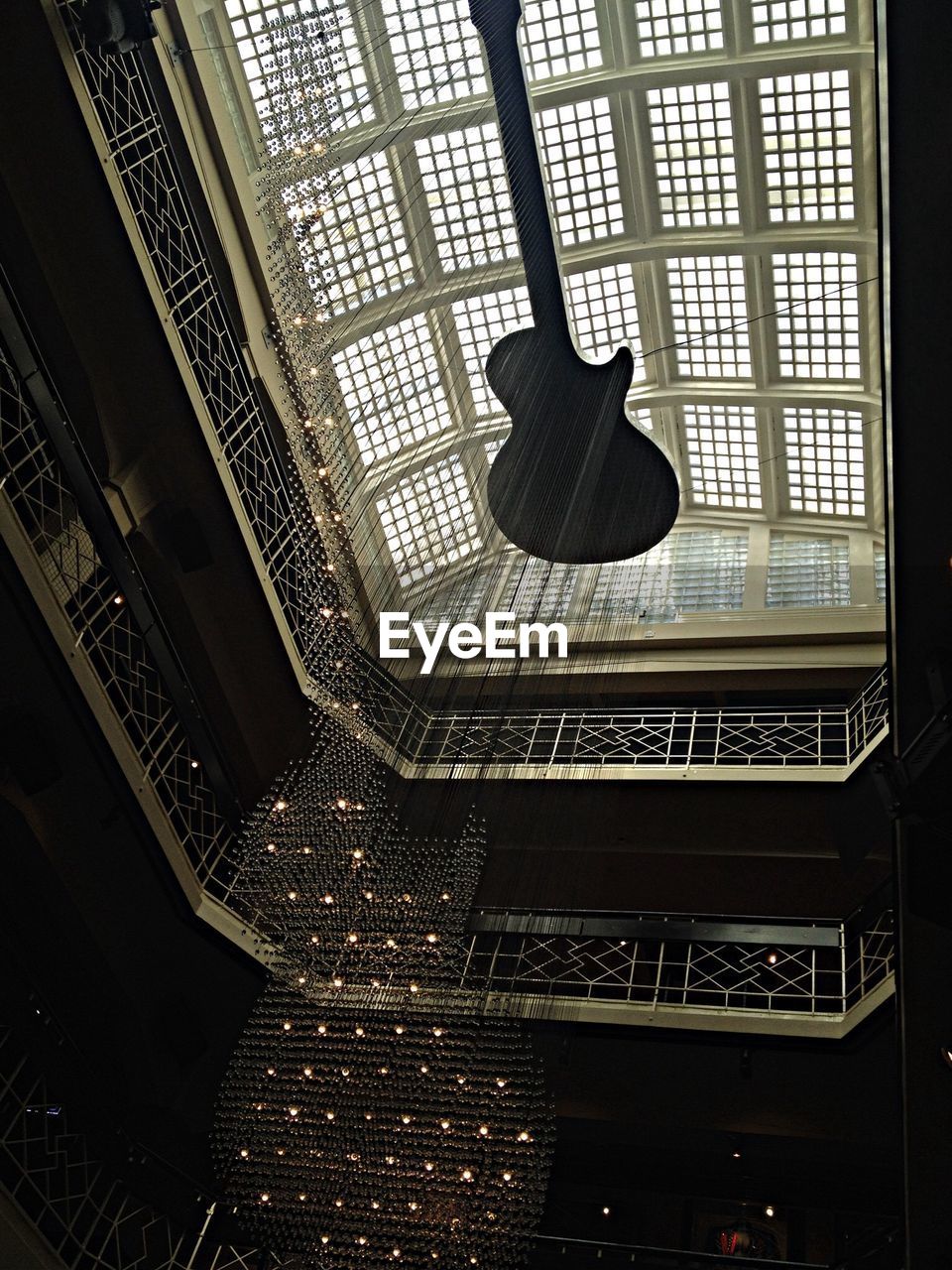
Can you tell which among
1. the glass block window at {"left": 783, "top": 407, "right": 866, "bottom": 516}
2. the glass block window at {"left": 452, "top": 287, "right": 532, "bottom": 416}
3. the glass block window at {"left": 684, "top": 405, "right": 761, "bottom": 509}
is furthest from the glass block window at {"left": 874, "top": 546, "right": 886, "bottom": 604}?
the glass block window at {"left": 452, "top": 287, "right": 532, "bottom": 416}

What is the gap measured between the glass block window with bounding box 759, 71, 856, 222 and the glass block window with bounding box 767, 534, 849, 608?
4048 mm

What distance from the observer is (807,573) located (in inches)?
518

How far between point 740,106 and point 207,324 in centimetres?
604

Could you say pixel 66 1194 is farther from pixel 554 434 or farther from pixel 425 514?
pixel 425 514

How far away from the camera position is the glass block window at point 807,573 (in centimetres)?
1277

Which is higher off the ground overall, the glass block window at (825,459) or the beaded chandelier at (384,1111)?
the glass block window at (825,459)

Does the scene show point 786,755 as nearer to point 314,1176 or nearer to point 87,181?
point 314,1176

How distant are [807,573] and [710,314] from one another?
11.2ft

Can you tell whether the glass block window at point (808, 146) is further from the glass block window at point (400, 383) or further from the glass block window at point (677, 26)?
the glass block window at point (400, 383)

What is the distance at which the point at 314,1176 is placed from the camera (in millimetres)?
7316

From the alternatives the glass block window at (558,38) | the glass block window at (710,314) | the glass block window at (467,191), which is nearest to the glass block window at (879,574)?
the glass block window at (710,314)

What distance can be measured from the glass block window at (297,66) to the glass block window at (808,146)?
4.20m

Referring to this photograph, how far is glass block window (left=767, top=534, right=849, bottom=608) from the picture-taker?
12773 mm

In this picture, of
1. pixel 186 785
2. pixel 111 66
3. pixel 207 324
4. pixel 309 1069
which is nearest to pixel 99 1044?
pixel 186 785
